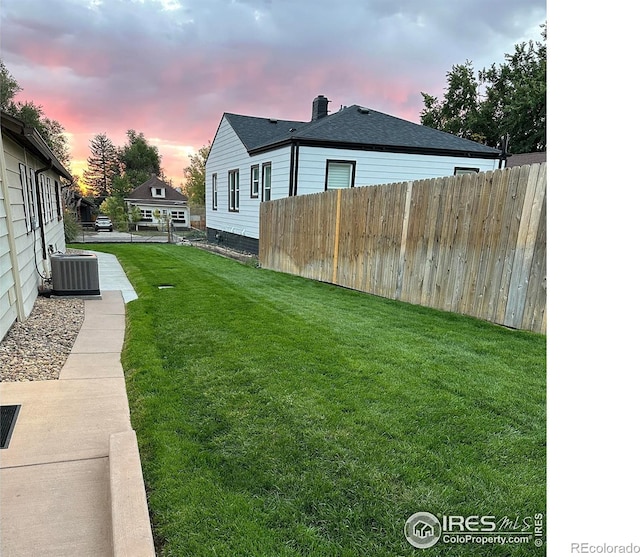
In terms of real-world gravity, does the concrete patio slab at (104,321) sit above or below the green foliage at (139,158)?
below

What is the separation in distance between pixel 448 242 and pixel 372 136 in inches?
323

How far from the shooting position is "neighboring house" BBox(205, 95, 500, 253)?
474 inches

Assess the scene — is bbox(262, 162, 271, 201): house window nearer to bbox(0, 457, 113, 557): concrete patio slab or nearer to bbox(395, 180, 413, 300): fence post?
bbox(395, 180, 413, 300): fence post

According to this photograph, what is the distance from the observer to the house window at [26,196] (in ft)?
19.3

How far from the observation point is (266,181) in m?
13.7

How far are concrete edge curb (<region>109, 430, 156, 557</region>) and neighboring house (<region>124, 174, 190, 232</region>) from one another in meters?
37.0

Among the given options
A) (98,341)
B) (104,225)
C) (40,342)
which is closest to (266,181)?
(98,341)

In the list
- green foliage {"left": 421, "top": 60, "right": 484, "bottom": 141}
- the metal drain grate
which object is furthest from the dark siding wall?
green foliage {"left": 421, "top": 60, "right": 484, "bottom": 141}

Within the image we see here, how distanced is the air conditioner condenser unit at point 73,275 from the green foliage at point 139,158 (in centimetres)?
4760

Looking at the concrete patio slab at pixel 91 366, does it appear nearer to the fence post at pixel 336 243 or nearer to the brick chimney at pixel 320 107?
the fence post at pixel 336 243

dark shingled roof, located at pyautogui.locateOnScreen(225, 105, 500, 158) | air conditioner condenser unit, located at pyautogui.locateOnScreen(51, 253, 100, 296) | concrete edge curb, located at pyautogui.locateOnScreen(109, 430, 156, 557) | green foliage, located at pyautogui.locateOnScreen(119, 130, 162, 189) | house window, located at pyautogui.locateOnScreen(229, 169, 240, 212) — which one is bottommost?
concrete edge curb, located at pyautogui.locateOnScreen(109, 430, 156, 557)

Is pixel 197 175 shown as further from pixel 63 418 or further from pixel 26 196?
pixel 63 418
